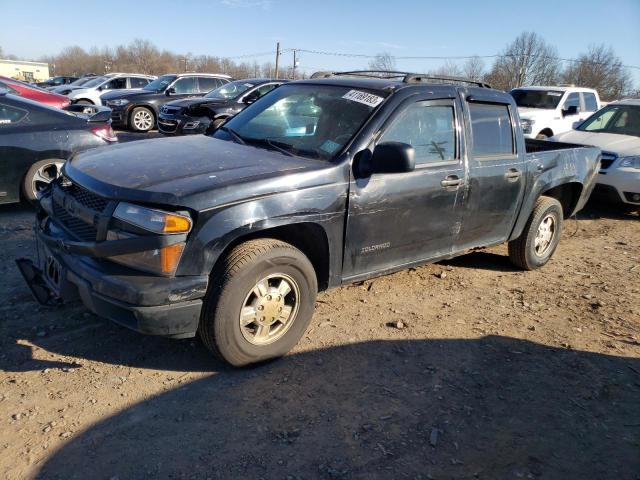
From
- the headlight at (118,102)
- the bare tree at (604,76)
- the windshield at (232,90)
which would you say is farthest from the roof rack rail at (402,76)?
the bare tree at (604,76)

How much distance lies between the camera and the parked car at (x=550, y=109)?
12.5m

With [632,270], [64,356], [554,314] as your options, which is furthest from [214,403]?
[632,270]

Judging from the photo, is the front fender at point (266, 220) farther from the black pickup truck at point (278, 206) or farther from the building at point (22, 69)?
the building at point (22, 69)

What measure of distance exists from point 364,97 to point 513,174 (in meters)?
1.69

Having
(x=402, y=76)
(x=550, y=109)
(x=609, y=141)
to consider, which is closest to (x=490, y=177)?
(x=402, y=76)

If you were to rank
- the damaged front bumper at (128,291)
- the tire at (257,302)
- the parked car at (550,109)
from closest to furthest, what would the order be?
the damaged front bumper at (128,291)
the tire at (257,302)
the parked car at (550,109)

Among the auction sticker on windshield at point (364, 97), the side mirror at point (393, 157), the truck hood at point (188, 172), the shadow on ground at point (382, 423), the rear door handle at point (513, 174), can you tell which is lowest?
the shadow on ground at point (382, 423)

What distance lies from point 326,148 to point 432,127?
982 mm

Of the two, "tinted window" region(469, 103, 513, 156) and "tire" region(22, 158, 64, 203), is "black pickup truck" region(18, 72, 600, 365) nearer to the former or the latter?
"tinted window" region(469, 103, 513, 156)

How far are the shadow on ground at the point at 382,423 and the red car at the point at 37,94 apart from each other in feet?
25.9

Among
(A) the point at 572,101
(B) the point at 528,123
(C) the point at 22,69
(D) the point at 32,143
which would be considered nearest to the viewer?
(D) the point at 32,143

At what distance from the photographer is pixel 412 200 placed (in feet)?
12.2

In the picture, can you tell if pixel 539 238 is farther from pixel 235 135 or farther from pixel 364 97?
pixel 235 135

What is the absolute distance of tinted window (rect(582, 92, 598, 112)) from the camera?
46.3 feet
